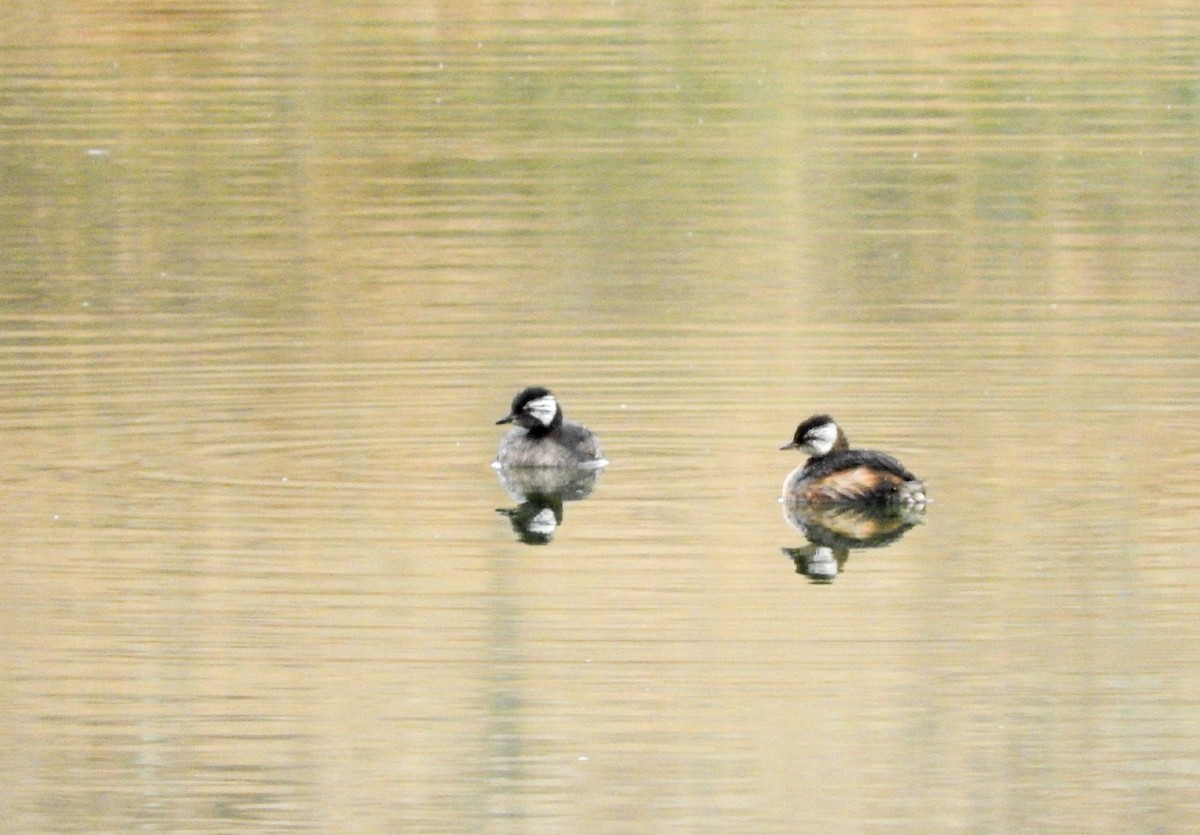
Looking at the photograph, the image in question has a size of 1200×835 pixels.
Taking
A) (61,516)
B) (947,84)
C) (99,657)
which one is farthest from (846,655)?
(947,84)

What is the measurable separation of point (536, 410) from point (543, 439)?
15cm

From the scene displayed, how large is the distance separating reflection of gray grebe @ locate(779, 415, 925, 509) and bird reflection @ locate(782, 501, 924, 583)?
5 cm

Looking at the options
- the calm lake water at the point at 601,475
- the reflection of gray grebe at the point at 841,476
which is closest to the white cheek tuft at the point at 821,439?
the reflection of gray grebe at the point at 841,476

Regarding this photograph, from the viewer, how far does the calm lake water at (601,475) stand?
366 inches

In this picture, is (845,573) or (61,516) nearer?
(845,573)

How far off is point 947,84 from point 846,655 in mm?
22630

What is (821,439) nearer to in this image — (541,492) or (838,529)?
(838,529)

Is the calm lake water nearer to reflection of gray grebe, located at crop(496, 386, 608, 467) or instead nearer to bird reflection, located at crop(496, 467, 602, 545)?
bird reflection, located at crop(496, 467, 602, 545)

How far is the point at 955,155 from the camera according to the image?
2655 cm

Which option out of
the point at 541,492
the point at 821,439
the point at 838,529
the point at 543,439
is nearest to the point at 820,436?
the point at 821,439

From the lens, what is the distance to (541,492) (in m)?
14.0

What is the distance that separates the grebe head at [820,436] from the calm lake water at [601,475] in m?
0.30

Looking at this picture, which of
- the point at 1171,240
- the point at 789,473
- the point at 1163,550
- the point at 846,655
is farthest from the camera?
the point at 1171,240

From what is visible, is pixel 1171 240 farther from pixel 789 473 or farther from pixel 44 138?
pixel 44 138
